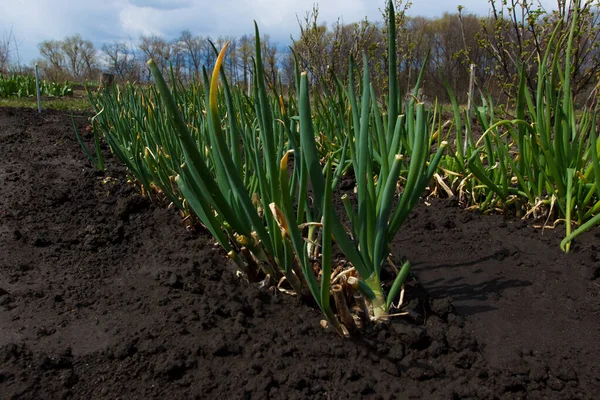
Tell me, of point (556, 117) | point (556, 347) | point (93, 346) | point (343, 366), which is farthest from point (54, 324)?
point (556, 117)

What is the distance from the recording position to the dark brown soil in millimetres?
910

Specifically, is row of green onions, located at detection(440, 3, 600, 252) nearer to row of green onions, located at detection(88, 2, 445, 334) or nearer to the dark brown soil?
the dark brown soil

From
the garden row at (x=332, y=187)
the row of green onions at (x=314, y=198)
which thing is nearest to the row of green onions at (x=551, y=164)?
the garden row at (x=332, y=187)

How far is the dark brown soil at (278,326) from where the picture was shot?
910 mm

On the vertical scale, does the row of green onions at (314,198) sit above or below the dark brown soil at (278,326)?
above

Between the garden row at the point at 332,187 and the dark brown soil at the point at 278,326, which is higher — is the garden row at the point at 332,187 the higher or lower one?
the higher one

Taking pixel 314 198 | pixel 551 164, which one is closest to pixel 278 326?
pixel 314 198

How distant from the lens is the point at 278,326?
1089 millimetres

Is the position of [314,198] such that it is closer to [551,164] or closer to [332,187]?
[332,187]

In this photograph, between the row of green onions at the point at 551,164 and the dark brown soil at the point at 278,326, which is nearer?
the dark brown soil at the point at 278,326

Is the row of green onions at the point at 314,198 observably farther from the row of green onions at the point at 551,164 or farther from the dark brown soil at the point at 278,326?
the row of green onions at the point at 551,164

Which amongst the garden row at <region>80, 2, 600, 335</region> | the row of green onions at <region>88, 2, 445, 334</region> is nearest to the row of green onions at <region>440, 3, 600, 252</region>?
the garden row at <region>80, 2, 600, 335</region>

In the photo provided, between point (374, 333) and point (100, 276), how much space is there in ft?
2.96

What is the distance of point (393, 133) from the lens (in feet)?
3.77
